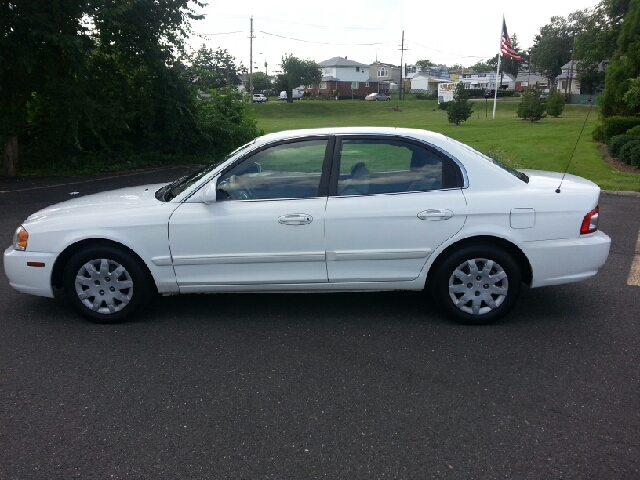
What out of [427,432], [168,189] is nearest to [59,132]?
[168,189]

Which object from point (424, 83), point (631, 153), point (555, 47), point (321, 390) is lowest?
point (321, 390)

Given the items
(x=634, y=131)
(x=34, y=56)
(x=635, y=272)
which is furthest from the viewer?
(x=634, y=131)

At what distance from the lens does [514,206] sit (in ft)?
16.3

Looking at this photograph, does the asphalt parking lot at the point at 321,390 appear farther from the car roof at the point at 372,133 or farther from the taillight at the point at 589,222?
the car roof at the point at 372,133

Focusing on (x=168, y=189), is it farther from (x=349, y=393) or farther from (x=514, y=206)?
(x=514, y=206)

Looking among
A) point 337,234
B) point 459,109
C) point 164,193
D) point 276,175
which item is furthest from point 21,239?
point 459,109

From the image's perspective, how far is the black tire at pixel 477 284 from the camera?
4973 mm

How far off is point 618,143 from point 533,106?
77.4 ft

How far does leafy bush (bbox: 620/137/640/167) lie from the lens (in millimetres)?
16031

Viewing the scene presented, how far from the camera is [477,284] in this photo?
5.02 m

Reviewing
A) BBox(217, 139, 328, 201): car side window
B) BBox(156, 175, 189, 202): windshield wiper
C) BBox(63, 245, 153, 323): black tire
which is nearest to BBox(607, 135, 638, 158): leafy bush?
BBox(217, 139, 328, 201): car side window

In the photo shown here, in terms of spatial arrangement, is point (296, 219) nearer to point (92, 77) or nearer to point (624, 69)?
point (92, 77)

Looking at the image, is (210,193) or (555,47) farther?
(555,47)

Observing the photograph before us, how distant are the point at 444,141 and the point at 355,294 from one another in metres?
1.76
